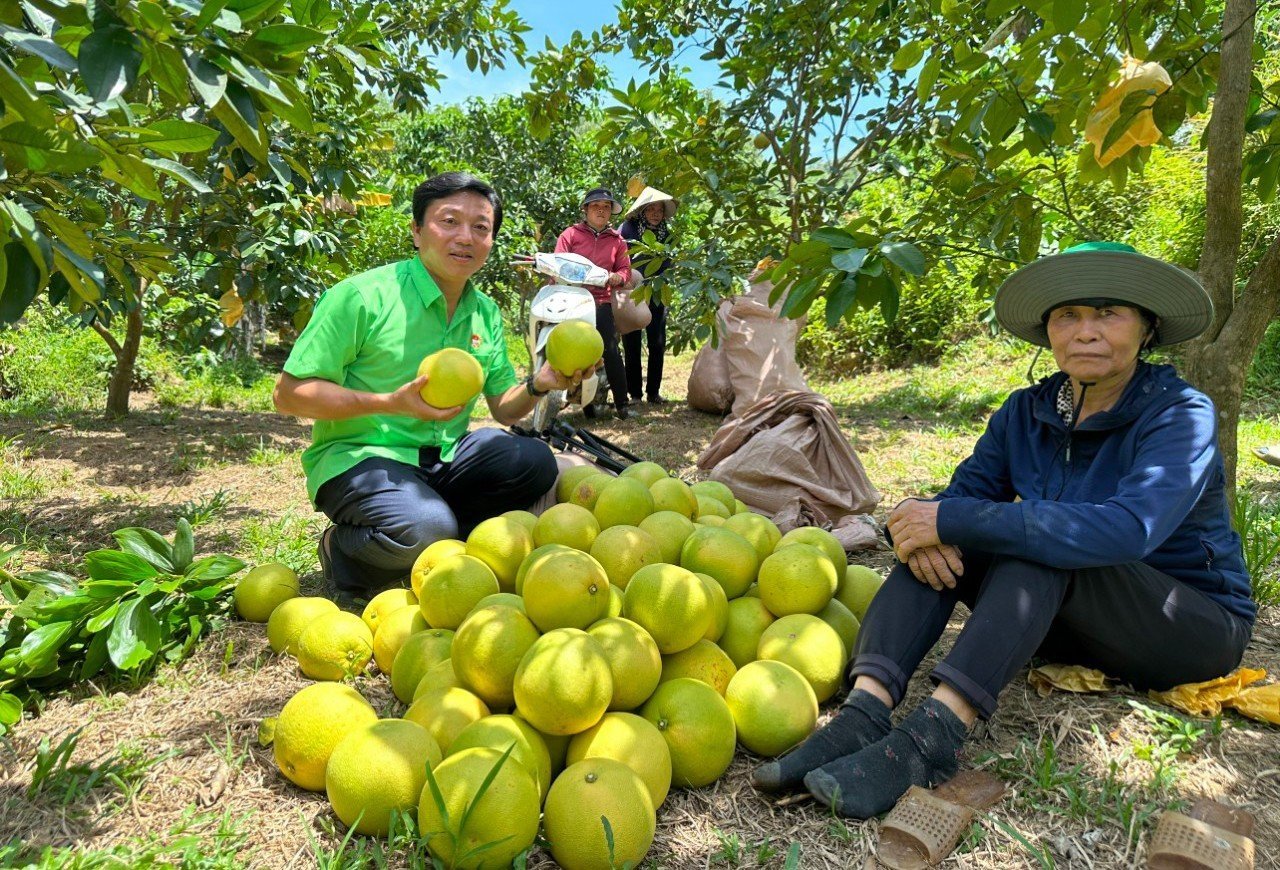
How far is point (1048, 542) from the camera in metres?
1.90

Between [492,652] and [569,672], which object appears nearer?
[569,672]

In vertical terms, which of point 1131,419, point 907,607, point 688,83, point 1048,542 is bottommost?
point 907,607

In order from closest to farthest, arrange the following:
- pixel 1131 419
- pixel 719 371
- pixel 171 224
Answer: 1. pixel 1131 419
2. pixel 171 224
3. pixel 719 371

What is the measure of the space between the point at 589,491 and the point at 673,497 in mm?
323

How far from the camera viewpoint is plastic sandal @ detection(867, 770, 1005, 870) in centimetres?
164

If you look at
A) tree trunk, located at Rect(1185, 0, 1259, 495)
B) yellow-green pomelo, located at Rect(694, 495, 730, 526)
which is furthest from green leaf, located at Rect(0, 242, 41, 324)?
tree trunk, located at Rect(1185, 0, 1259, 495)

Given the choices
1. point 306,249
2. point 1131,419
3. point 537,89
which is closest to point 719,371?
point 537,89

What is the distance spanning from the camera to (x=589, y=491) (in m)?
2.98

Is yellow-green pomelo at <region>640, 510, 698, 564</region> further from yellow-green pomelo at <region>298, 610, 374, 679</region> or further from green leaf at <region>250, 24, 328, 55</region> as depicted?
green leaf at <region>250, 24, 328, 55</region>

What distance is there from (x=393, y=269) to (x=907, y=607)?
220 cm

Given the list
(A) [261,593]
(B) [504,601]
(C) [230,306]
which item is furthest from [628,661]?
(C) [230,306]

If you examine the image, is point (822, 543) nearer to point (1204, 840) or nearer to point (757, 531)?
point (757, 531)

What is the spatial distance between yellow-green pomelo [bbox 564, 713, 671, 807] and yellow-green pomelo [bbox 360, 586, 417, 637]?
882mm

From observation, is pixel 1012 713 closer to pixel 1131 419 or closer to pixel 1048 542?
pixel 1048 542
